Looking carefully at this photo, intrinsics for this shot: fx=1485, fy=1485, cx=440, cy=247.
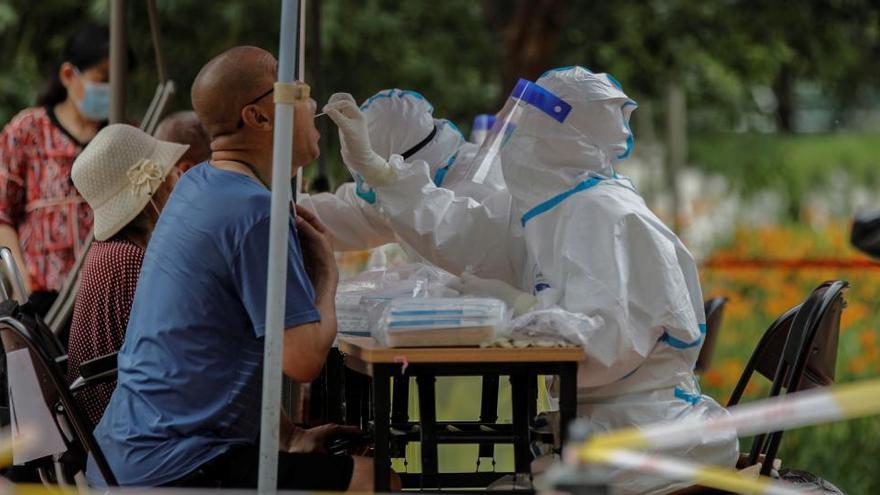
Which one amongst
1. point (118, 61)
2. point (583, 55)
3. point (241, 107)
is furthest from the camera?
point (583, 55)

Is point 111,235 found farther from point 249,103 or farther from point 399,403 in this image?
point 399,403

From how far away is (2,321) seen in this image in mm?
3369

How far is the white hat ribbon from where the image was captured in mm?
3742

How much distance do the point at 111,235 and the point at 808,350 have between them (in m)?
1.75

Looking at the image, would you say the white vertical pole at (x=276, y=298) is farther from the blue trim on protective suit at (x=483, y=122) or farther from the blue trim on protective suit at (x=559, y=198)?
the blue trim on protective suit at (x=483, y=122)

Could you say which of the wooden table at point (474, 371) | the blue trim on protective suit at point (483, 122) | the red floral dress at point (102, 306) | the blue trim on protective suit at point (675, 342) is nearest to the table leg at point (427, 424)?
the wooden table at point (474, 371)

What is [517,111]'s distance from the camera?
358 cm

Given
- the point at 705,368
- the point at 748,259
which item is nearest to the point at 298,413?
the point at 705,368

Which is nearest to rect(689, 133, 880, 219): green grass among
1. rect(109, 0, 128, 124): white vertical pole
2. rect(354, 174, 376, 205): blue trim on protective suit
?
rect(109, 0, 128, 124): white vertical pole

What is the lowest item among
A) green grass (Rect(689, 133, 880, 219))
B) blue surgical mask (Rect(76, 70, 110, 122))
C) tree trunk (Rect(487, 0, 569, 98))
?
green grass (Rect(689, 133, 880, 219))

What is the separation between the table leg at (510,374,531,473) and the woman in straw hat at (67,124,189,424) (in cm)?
103

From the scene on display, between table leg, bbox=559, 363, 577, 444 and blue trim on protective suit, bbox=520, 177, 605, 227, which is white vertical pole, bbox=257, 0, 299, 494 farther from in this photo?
blue trim on protective suit, bbox=520, 177, 605, 227

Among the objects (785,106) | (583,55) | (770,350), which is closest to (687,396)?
(770,350)

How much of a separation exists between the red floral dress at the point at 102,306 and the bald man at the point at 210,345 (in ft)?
1.52
